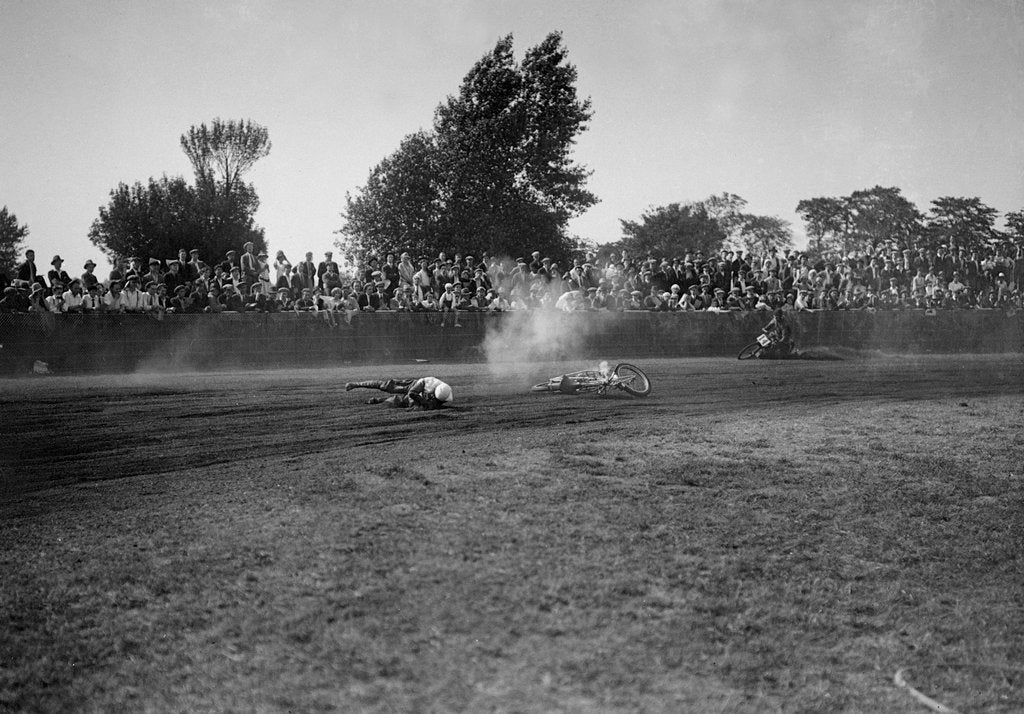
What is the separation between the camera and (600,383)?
13.3 meters

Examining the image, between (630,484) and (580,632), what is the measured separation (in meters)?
3.17

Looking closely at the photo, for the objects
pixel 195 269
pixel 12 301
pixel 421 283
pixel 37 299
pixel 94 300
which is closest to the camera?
pixel 12 301

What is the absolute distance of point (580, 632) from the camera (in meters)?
4.55

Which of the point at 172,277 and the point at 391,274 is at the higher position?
the point at 391,274

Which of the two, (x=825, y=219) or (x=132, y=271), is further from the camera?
Result: (x=825, y=219)

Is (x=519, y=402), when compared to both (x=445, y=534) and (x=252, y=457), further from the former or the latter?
(x=445, y=534)

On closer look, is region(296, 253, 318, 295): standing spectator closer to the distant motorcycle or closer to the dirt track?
the dirt track

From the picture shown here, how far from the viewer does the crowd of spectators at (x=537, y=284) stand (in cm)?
1797

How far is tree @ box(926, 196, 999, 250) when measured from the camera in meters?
42.9

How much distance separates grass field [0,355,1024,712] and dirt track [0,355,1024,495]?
0.08 metres

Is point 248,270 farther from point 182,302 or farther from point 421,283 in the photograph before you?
point 421,283

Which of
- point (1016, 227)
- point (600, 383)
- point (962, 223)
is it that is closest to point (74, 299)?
point (600, 383)

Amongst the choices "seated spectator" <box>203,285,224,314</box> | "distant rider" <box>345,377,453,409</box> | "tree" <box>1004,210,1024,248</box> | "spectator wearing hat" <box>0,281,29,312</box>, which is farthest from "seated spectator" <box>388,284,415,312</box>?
"tree" <box>1004,210,1024,248</box>

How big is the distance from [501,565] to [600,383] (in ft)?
26.5
